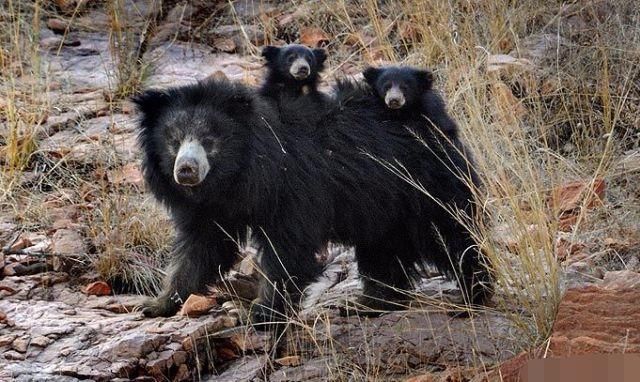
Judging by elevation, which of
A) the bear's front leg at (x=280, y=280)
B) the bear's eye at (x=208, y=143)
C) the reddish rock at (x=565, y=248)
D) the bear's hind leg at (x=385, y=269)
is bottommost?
the reddish rock at (x=565, y=248)

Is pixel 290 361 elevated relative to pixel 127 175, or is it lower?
lower

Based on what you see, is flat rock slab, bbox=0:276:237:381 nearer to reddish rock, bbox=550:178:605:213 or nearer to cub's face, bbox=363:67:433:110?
cub's face, bbox=363:67:433:110

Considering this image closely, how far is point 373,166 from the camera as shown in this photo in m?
5.59

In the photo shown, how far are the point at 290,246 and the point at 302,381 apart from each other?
70 centimetres

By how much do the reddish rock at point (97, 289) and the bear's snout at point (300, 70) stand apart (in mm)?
1534

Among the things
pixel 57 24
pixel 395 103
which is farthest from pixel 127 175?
pixel 57 24

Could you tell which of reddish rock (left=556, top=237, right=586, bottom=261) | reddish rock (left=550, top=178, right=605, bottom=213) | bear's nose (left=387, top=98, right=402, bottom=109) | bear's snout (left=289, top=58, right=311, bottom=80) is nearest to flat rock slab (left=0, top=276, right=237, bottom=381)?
bear's nose (left=387, top=98, right=402, bottom=109)

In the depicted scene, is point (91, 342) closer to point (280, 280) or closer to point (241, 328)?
point (241, 328)

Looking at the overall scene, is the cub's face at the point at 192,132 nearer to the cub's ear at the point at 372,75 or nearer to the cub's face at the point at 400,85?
the cub's face at the point at 400,85

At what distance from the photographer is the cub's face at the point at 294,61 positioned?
6.30 meters

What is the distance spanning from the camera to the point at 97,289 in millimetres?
5883

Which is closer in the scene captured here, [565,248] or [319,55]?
[565,248]

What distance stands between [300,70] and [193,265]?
140 cm

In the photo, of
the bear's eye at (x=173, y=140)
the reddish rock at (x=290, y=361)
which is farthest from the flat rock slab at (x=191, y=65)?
the reddish rock at (x=290, y=361)
